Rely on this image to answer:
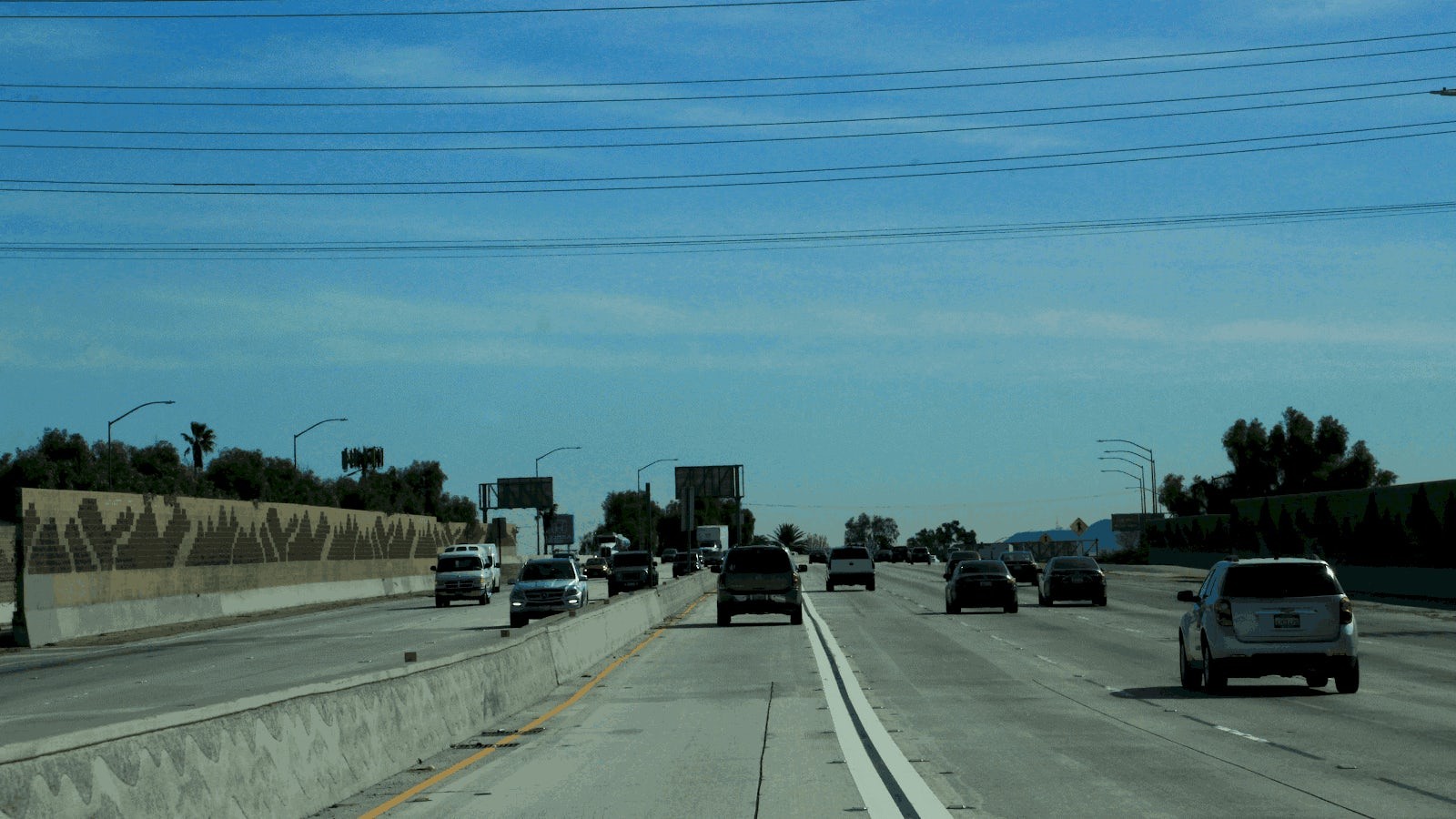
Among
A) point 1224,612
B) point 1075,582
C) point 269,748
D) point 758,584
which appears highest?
point 758,584

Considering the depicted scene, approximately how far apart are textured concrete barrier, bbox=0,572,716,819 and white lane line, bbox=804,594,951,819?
3798mm

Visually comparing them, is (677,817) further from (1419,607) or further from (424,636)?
(1419,607)

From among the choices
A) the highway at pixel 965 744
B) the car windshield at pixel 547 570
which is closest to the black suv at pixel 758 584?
the car windshield at pixel 547 570

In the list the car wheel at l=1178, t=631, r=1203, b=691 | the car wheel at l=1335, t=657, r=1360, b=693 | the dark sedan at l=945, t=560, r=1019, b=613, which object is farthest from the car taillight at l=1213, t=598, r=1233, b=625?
the dark sedan at l=945, t=560, r=1019, b=613

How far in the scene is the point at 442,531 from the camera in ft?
334

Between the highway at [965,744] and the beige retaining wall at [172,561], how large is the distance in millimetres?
21739

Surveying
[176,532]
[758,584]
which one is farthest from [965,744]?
[176,532]

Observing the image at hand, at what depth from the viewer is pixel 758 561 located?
139 ft

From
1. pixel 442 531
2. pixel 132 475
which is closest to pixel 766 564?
pixel 442 531

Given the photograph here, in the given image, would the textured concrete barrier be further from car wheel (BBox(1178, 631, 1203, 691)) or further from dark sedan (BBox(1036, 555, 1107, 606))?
dark sedan (BBox(1036, 555, 1107, 606))

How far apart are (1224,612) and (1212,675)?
37.5 inches

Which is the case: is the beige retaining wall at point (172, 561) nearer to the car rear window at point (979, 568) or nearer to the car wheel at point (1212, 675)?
the car rear window at point (979, 568)

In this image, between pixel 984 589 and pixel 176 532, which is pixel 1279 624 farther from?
pixel 176 532

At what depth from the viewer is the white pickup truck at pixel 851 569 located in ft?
238
